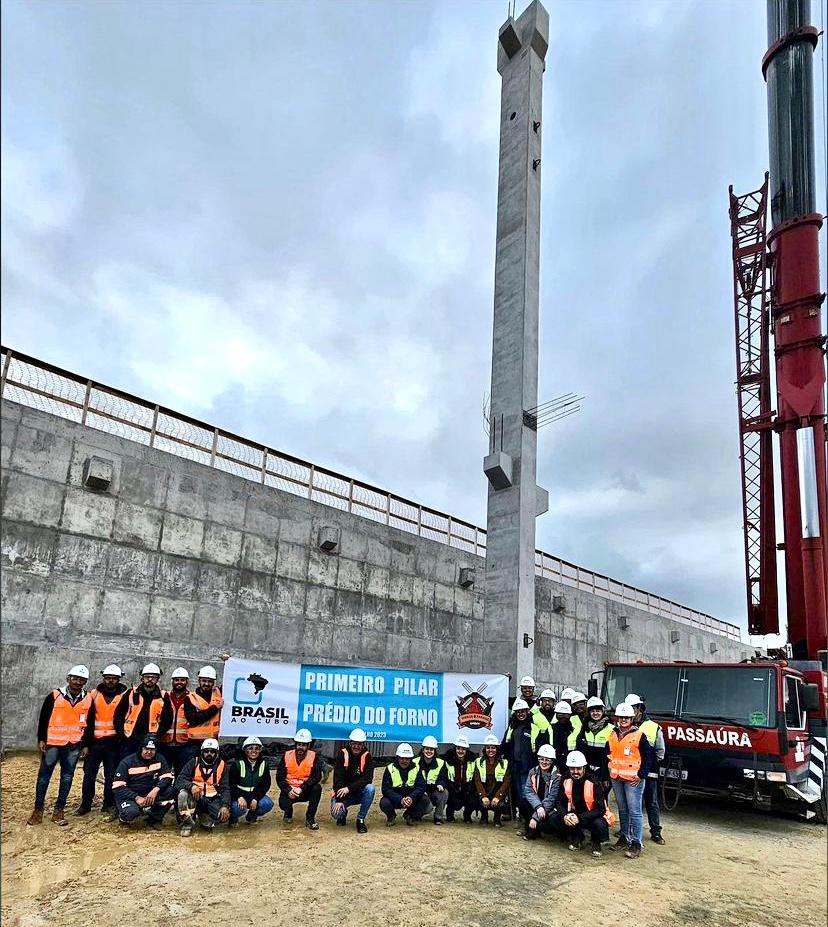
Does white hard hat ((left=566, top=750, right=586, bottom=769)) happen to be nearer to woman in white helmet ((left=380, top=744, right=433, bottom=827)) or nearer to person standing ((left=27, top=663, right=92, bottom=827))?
woman in white helmet ((left=380, top=744, right=433, bottom=827))

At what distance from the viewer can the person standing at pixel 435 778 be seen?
28.0ft

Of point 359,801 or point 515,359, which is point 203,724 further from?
point 515,359

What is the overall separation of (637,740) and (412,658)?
9899 mm

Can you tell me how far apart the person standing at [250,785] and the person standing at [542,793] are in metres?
2.98

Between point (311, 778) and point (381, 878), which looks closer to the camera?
point (381, 878)

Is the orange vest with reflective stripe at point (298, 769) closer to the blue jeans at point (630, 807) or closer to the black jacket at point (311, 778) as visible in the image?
the black jacket at point (311, 778)

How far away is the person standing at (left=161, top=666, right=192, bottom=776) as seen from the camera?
8.02 m

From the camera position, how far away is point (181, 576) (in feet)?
43.7

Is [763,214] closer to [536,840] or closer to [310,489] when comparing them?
[310,489]

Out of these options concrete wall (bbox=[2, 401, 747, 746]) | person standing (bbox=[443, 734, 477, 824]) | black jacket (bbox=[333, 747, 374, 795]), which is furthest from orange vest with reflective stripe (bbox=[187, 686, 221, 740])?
concrete wall (bbox=[2, 401, 747, 746])

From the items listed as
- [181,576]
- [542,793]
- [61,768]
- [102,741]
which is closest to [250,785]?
[102,741]

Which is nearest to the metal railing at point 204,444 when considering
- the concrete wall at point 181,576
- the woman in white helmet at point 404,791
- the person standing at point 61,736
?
the concrete wall at point 181,576

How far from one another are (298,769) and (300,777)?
10 centimetres

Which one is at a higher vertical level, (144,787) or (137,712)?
(137,712)
